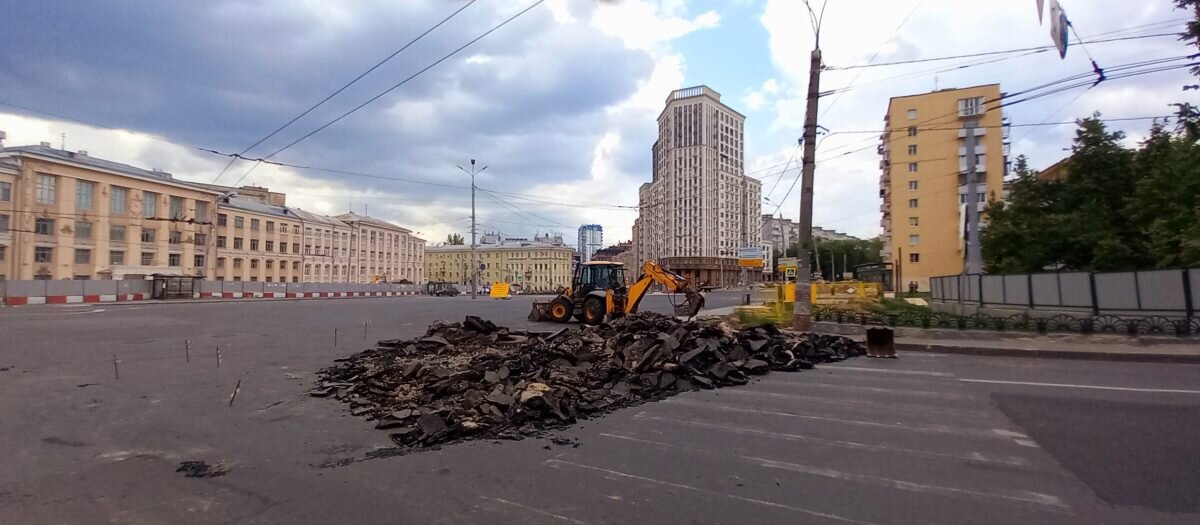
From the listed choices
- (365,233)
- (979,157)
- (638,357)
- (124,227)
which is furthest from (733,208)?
(638,357)

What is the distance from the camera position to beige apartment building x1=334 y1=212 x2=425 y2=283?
326ft

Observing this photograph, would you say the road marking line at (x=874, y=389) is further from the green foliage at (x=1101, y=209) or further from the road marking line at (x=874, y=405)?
the green foliage at (x=1101, y=209)

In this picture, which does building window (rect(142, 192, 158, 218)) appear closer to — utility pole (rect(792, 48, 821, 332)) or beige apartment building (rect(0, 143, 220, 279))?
beige apartment building (rect(0, 143, 220, 279))

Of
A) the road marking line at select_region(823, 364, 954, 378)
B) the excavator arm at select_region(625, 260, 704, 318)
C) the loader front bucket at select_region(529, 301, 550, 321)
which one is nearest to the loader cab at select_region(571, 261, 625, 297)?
the excavator arm at select_region(625, 260, 704, 318)

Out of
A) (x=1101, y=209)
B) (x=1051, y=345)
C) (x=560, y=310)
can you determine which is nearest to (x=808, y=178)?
(x=1051, y=345)

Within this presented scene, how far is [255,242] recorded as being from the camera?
8144 centimetres

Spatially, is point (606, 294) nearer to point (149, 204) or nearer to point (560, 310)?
point (560, 310)

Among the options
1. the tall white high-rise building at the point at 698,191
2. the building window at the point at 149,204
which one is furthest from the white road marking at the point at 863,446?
the tall white high-rise building at the point at 698,191

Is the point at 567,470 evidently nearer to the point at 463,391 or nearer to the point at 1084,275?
the point at 463,391

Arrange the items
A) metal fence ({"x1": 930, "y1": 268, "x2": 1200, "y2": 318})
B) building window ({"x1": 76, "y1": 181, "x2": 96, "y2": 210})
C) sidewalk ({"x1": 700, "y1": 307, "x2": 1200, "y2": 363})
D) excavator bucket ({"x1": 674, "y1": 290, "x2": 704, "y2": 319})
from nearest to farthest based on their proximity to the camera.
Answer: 1. sidewalk ({"x1": 700, "y1": 307, "x2": 1200, "y2": 363})
2. metal fence ({"x1": 930, "y1": 268, "x2": 1200, "y2": 318})
3. excavator bucket ({"x1": 674, "y1": 290, "x2": 704, "y2": 319})
4. building window ({"x1": 76, "y1": 181, "x2": 96, "y2": 210})

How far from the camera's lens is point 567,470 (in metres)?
5.01

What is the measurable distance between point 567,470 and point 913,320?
14.3 meters

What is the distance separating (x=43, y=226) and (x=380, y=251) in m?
52.2

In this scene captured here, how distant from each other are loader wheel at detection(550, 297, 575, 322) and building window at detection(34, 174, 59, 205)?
5578 centimetres
